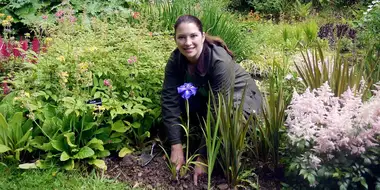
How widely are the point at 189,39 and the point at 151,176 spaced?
107 centimetres

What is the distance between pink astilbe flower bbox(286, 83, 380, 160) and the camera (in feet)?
7.85

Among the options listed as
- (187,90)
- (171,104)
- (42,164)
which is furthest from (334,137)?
(42,164)

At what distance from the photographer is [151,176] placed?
3088 millimetres

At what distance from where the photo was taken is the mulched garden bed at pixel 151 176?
294cm

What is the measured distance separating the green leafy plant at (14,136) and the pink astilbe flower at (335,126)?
198cm

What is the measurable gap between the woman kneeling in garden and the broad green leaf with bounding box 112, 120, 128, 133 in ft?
1.07

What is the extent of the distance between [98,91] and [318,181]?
1.80 meters

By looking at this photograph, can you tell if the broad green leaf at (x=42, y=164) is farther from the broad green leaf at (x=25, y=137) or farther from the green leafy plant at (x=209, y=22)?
the green leafy plant at (x=209, y=22)

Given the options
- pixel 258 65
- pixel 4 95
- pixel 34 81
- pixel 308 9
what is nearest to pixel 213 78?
pixel 34 81

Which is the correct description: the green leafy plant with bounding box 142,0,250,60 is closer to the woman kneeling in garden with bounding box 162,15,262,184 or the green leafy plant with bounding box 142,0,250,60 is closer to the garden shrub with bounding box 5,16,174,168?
the garden shrub with bounding box 5,16,174,168

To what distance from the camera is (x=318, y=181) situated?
252 centimetres

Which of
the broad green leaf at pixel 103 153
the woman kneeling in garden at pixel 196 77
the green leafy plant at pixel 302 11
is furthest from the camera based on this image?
the green leafy plant at pixel 302 11

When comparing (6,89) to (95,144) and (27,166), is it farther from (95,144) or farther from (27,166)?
(95,144)

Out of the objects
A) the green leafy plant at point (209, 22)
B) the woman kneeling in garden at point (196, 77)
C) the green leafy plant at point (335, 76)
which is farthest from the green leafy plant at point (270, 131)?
the green leafy plant at point (209, 22)
